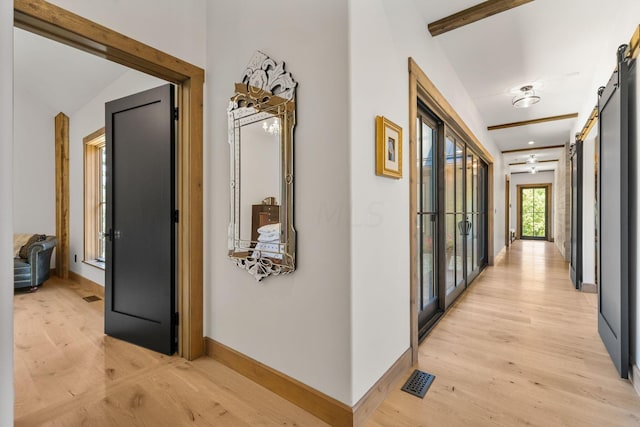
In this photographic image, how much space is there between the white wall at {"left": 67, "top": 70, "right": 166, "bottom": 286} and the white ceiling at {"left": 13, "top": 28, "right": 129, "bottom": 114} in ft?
0.40

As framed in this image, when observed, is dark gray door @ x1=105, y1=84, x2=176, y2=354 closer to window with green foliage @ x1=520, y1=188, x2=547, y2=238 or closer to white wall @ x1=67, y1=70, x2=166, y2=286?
white wall @ x1=67, y1=70, x2=166, y2=286

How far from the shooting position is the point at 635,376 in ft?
6.30

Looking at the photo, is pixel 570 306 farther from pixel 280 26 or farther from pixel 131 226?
pixel 131 226

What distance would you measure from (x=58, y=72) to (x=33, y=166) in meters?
1.82

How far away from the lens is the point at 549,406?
1743 millimetres

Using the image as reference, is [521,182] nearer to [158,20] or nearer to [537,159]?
[537,159]

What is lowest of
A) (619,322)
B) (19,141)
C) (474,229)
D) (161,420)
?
(161,420)

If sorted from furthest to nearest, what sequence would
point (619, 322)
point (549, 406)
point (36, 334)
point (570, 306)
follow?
1. point (570, 306)
2. point (36, 334)
3. point (619, 322)
4. point (549, 406)

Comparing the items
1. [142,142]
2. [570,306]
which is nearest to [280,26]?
[142,142]

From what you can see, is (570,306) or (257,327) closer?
(257,327)

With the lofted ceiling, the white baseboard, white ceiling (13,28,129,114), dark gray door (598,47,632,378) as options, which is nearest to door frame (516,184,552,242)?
the lofted ceiling

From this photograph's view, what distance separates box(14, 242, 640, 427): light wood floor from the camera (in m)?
1.66

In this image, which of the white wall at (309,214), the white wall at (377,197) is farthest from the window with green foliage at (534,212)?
the white wall at (309,214)

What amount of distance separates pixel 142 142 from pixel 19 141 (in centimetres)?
378
